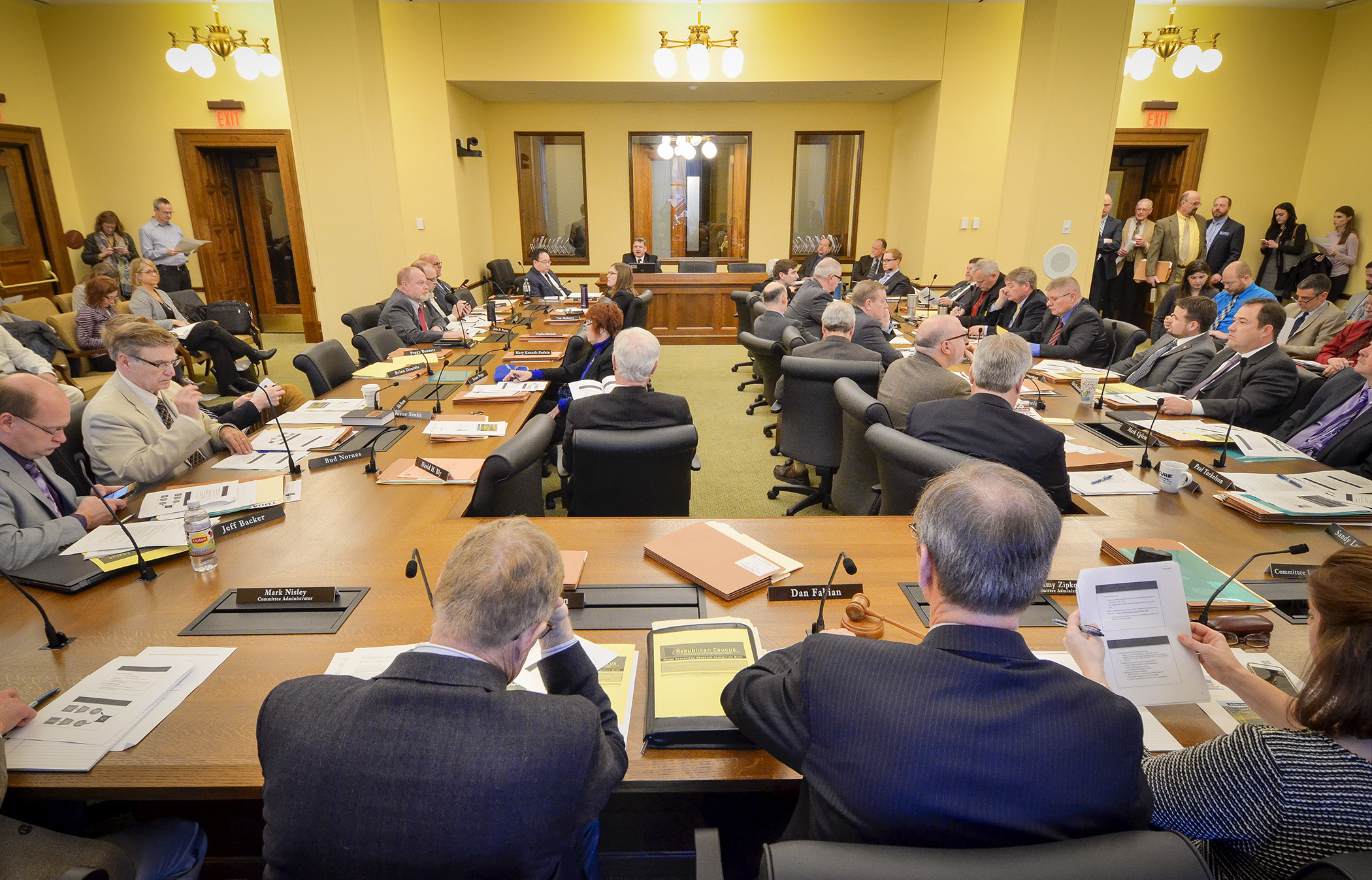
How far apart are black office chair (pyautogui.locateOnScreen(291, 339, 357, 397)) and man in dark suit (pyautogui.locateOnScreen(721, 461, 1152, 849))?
3.54 meters

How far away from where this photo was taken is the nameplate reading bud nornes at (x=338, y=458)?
285cm

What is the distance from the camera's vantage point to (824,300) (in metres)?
6.27

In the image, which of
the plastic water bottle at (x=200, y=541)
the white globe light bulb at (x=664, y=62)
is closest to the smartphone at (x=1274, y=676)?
the plastic water bottle at (x=200, y=541)

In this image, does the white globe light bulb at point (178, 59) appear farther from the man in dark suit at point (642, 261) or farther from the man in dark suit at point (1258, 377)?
the man in dark suit at point (1258, 377)

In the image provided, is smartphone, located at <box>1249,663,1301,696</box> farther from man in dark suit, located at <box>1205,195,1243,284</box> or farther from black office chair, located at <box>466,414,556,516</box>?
man in dark suit, located at <box>1205,195,1243,284</box>

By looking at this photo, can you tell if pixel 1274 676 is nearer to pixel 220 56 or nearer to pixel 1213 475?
pixel 1213 475

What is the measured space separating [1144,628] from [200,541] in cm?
240

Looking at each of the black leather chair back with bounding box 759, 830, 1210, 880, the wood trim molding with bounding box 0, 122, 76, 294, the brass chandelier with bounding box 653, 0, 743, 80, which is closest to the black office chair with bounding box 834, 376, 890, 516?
the black leather chair back with bounding box 759, 830, 1210, 880

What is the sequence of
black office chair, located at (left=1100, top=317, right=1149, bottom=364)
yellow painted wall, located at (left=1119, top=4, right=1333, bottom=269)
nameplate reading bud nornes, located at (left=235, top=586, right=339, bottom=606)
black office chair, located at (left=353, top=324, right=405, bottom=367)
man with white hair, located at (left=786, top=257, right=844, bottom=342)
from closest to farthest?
nameplate reading bud nornes, located at (left=235, top=586, right=339, bottom=606)
black office chair, located at (left=353, top=324, right=405, bottom=367)
black office chair, located at (left=1100, top=317, right=1149, bottom=364)
man with white hair, located at (left=786, top=257, right=844, bottom=342)
yellow painted wall, located at (left=1119, top=4, right=1333, bottom=269)

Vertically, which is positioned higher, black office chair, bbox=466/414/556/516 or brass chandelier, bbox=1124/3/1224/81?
brass chandelier, bbox=1124/3/1224/81

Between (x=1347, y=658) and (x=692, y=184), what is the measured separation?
35.2ft

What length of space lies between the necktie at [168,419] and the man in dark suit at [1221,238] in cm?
1017

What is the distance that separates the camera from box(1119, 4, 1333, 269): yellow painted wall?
341 inches

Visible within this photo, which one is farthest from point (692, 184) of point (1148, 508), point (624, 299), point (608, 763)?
point (608, 763)
